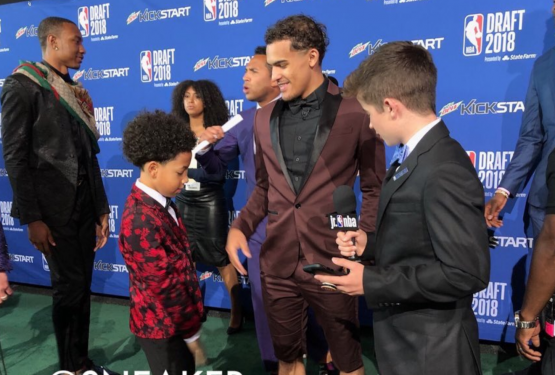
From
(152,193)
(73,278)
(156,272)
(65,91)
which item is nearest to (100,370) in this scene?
(73,278)

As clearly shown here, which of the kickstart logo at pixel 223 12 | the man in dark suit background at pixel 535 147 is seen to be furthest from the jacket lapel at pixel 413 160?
the kickstart logo at pixel 223 12

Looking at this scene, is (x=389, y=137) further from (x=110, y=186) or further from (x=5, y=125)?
(x=110, y=186)

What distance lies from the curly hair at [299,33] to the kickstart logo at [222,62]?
1.78 metres

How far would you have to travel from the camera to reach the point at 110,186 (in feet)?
14.8

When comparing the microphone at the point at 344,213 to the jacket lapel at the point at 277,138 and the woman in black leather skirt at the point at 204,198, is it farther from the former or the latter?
the woman in black leather skirt at the point at 204,198

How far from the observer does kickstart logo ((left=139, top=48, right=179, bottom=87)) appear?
4051 millimetres

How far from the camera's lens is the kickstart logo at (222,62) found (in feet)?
12.4

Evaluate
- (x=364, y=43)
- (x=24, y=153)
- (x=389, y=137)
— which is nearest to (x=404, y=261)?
(x=389, y=137)

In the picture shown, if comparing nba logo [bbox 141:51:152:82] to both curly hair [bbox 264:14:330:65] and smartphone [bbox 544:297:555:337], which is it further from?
smartphone [bbox 544:297:555:337]

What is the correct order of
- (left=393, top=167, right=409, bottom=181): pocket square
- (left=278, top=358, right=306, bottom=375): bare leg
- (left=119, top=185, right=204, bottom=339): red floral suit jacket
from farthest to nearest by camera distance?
1. (left=278, top=358, right=306, bottom=375): bare leg
2. (left=119, top=185, right=204, bottom=339): red floral suit jacket
3. (left=393, top=167, right=409, bottom=181): pocket square

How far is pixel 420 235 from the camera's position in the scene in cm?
127

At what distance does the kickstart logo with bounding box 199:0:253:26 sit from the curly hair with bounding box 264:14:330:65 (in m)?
1.82

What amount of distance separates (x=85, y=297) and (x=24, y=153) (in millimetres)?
965

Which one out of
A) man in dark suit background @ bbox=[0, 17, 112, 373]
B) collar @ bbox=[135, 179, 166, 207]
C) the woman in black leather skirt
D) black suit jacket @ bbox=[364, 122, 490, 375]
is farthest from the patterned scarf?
black suit jacket @ bbox=[364, 122, 490, 375]
